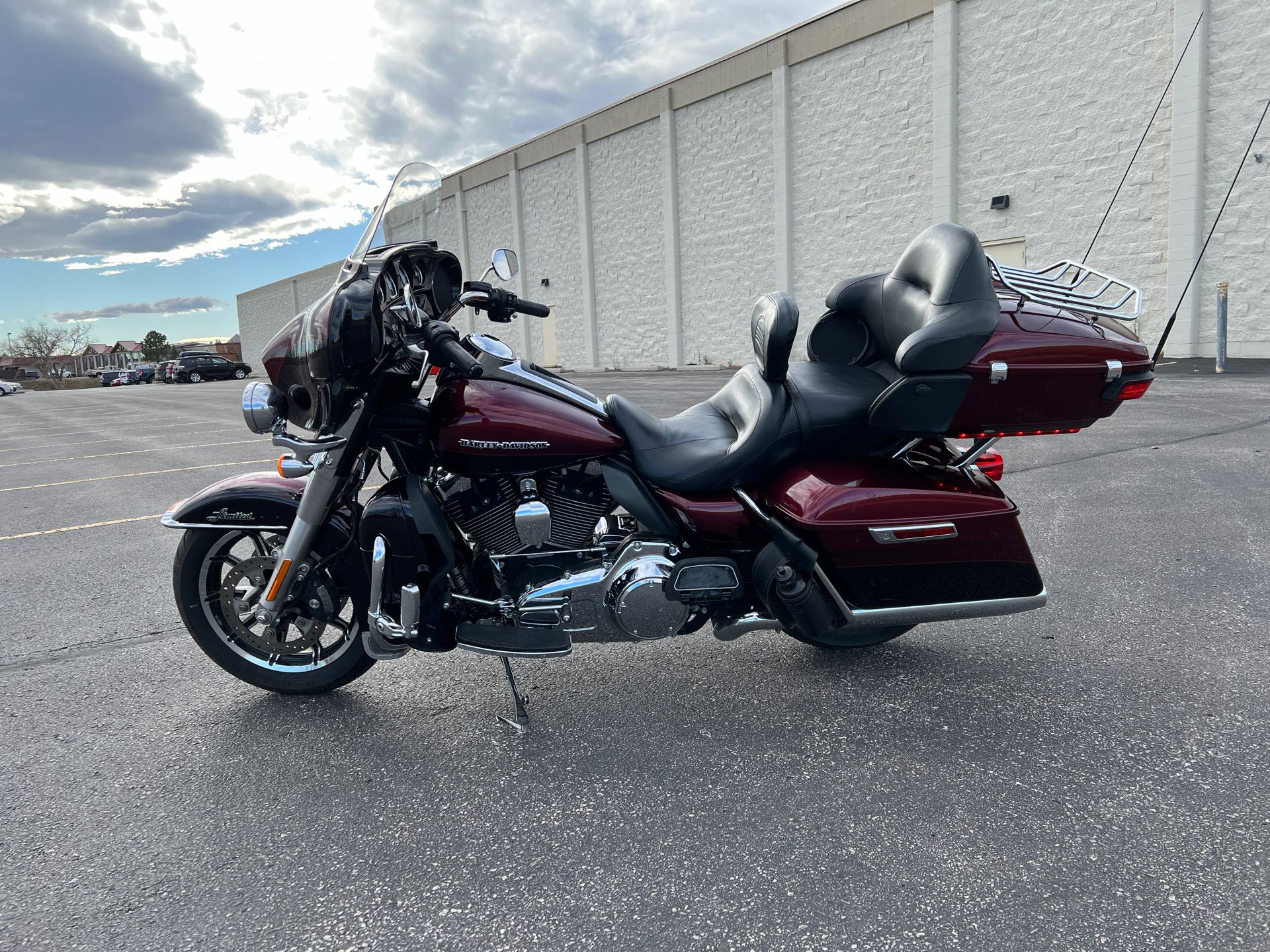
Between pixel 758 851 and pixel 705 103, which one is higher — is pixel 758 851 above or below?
below

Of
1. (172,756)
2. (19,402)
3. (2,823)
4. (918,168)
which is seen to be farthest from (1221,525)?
(19,402)

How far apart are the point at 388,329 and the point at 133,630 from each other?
2.33 meters

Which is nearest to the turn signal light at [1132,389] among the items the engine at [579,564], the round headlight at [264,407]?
the engine at [579,564]

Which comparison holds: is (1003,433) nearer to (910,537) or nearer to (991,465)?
(991,465)

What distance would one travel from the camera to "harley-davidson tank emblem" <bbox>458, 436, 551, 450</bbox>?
243 centimetres

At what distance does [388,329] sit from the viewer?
8.20ft

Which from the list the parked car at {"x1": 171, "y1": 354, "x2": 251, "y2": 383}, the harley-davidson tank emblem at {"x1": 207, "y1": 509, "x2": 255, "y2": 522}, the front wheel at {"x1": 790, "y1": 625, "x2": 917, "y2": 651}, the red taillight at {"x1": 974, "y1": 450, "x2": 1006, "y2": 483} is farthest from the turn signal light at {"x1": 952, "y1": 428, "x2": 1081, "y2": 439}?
the parked car at {"x1": 171, "y1": 354, "x2": 251, "y2": 383}

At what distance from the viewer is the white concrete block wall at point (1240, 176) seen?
1295 cm

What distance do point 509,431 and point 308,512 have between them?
32.3 inches

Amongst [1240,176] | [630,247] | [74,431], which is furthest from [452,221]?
[1240,176]

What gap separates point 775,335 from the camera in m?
2.52

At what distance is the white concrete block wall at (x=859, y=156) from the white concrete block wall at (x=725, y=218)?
1.10m

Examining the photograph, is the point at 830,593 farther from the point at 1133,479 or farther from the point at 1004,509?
the point at 1133,479

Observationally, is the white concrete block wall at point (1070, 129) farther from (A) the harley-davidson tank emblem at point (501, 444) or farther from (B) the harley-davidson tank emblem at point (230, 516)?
(B) the harley-davidson tank emblem at point (230, 516)
